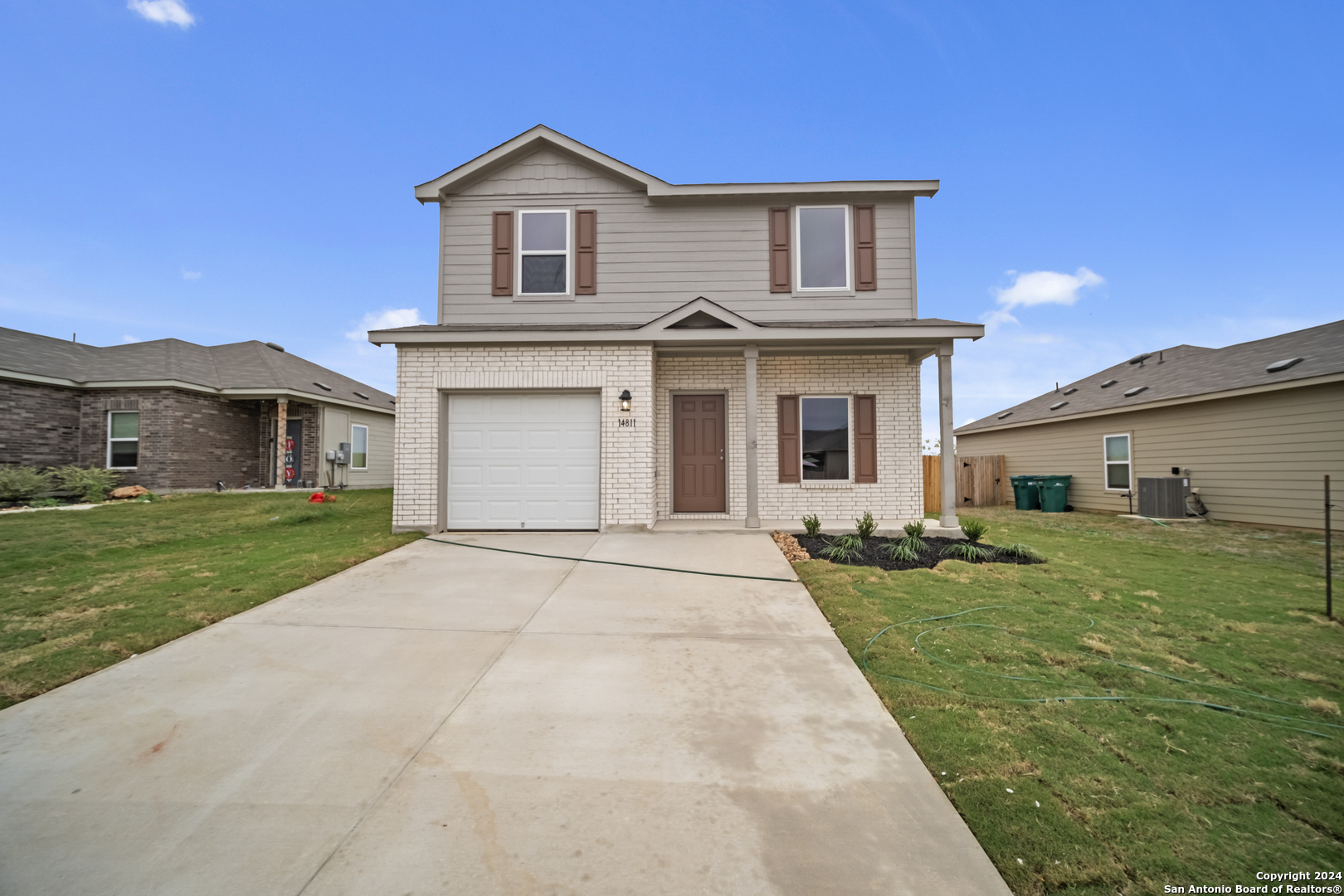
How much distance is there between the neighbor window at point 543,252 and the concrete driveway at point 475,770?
6.90 metres

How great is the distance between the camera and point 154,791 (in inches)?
89.9

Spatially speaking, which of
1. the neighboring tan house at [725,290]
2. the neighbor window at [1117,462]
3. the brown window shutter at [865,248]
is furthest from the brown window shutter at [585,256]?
the neighbor window at [1117,462]

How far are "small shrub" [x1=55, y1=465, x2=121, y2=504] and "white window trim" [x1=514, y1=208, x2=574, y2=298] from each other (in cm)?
1240

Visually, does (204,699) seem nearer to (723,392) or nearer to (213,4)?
(723,392)

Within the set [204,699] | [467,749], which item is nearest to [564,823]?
[467,749]

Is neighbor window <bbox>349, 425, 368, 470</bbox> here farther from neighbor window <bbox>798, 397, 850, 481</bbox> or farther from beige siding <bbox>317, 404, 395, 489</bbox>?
neighbor window <bbox>798, 397, 850, 481</bbox>

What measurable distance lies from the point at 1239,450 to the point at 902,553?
34.0 feet

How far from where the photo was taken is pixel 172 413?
14.5 meters

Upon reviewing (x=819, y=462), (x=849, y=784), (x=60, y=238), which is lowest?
(x=849, y=784)

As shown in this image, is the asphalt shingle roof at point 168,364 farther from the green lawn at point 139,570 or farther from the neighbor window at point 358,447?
the green lawn at point 139,570

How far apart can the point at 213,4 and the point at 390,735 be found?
16.8 m

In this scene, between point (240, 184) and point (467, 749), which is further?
point (240, 184)

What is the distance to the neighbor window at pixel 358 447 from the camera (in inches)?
711

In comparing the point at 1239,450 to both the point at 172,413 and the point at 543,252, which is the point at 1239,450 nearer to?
the point at 543,252
